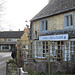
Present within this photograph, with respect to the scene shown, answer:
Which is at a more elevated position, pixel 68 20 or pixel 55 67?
pixel 68 20

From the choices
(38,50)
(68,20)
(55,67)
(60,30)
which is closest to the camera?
(55,67)

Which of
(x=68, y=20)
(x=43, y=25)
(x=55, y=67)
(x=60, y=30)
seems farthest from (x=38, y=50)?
(x=55, y=67)

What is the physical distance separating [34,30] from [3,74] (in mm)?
9542

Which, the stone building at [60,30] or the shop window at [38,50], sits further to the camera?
the stone building at [60,30]

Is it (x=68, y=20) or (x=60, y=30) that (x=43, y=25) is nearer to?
(x=60, y=30)

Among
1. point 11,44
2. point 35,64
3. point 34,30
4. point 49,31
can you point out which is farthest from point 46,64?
point 11,44

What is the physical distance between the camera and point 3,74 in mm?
10594

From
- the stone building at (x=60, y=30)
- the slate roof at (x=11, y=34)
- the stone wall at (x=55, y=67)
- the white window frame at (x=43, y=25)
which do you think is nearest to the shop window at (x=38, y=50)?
the stone building at (x=60, y=30)

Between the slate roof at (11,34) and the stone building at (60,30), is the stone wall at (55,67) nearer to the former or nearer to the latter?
the stone building at (60,30)

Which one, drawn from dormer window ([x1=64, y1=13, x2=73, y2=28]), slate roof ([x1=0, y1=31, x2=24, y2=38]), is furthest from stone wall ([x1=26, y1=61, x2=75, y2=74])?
slate roof ([x1=0, y1=31, x2=24, y2=38])

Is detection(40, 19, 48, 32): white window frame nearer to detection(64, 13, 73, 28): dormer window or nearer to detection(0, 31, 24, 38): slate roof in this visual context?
detection(64, 13, 73, 28): dormer window

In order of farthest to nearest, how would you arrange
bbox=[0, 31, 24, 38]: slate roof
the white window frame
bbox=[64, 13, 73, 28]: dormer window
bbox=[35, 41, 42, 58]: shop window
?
bbox=[0, 31, 24, 38]: slate roof, the white window frame, bbox=[64, 13, 73, 28]: dormer window, bbox=[35, 41, 42, 58]: shop window

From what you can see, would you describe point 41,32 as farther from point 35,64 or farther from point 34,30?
point 35,64

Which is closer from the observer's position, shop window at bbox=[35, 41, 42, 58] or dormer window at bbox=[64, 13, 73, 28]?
A: shop window at bbox=[35, 41, 42, 58]
